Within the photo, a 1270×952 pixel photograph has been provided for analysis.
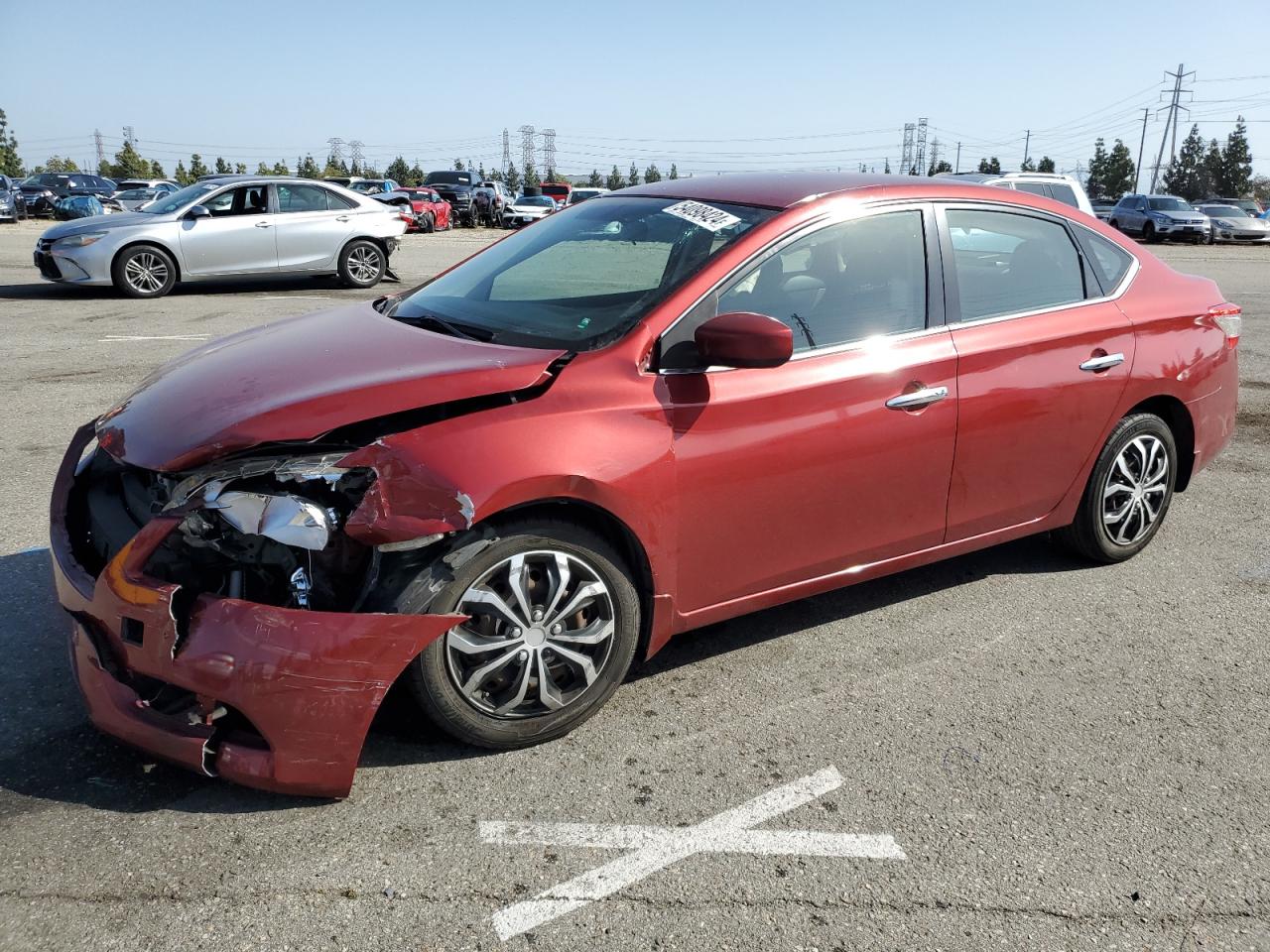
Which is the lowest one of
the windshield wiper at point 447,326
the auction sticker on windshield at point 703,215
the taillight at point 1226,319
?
the taillight at point 1226,319

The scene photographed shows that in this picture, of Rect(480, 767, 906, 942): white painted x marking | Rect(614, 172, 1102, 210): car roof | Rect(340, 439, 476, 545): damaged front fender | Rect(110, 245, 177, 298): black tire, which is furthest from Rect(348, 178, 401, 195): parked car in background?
Rect(480, 767, 906, 942): white painted x marking

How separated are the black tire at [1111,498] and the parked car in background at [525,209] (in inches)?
1323

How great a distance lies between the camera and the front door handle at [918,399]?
3.64 metres

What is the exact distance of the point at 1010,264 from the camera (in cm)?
418

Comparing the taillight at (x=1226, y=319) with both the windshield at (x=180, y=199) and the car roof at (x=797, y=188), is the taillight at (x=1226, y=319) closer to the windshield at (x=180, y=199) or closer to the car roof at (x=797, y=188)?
the car roof at (x=797, y=188)

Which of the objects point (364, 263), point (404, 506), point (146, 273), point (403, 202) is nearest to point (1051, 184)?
point (364, 263)

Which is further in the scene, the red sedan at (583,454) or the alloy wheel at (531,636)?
the alloy wheel at (531,636)

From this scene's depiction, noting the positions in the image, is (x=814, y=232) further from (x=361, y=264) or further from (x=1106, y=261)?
(x=361, y=264)

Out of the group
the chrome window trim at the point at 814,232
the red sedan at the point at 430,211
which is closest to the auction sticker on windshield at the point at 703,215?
the chrome window trim at the point at 814,232

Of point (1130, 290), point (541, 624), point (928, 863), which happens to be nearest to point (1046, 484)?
point (1130, 290)

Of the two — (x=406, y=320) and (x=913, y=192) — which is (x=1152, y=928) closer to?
(x=913, y=192)

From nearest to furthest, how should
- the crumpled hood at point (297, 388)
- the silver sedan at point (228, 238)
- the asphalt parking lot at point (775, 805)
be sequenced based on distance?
the asphalt parking lot at point (775, 805)
the crumpled hood at point (297, 388)
the silver sedan at point (228, 238)

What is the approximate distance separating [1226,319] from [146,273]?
12.4m

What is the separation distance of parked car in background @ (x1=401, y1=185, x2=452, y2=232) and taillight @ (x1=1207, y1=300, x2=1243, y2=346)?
1199 inches
